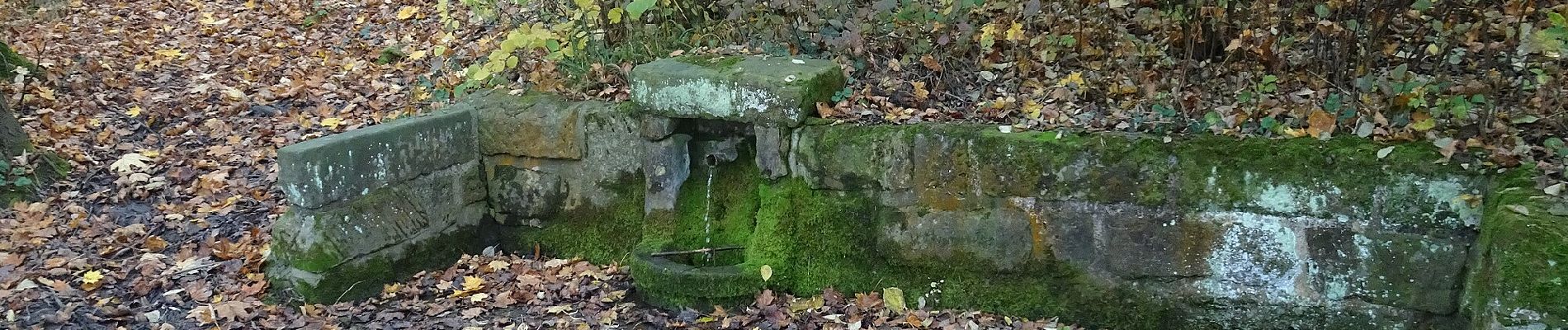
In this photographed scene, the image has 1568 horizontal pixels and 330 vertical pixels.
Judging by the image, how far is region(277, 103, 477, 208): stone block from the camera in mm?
3914

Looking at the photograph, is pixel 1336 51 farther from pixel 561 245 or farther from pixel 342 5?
pixel 342 5

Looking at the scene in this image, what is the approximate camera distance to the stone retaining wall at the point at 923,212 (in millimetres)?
3287

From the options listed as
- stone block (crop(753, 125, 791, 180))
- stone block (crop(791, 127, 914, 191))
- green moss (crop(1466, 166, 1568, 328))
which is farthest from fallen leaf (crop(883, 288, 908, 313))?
green moss (crop(1466, 166, 1568, 328))

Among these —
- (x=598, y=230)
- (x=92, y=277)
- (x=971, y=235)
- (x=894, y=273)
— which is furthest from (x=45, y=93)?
(x=971, y=235)

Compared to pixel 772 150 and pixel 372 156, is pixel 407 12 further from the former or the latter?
pixel 772 150

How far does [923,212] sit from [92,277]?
11.2 ft

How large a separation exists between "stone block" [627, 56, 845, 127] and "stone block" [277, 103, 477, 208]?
2.94 feet

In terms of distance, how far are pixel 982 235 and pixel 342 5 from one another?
6430 millimetres

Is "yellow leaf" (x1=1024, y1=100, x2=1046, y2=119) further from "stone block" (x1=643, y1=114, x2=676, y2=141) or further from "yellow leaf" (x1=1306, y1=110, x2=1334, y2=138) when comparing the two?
"stone block" (x1=643, y1=114, x2=676, y2=141)

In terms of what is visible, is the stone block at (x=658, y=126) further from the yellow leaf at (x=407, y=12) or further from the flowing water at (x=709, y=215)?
the yellow leaf at (x=407, y=12)

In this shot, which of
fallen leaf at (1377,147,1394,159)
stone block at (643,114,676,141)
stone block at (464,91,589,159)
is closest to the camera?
fallen leaf at (1377,147,1394,159)

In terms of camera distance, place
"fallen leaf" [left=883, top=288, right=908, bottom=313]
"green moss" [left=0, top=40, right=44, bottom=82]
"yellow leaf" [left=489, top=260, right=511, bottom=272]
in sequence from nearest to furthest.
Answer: "fallen leaf" [left=883, top=288, right=908, bottom=313]
"yellow leaf" [left=489, top=260, right=511, bottom=272]
"green moss" [left=0, top=40, right=44, bottom=82]

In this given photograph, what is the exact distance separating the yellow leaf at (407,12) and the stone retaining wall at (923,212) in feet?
11.0

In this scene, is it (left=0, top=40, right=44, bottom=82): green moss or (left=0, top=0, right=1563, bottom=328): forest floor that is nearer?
(left=0, top=0, right=1563, bottom=328): forest floor
